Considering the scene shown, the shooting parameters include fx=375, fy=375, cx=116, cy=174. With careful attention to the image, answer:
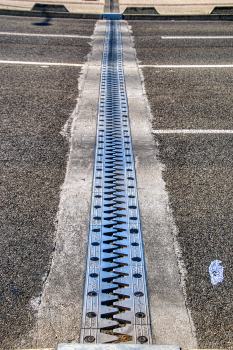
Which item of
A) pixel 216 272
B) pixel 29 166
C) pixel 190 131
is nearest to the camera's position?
pixel 216 272

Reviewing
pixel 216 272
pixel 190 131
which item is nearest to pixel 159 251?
pixel 216 272

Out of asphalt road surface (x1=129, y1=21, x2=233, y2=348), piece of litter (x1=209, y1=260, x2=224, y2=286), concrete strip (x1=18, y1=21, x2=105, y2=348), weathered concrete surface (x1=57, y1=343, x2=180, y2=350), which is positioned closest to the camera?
weathered concrete surface (x1=57, y1=343, x2=180, y2=350)

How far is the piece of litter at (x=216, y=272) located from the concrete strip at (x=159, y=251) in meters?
0.20

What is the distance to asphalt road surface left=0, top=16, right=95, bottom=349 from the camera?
2283 mm

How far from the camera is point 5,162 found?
371 cm

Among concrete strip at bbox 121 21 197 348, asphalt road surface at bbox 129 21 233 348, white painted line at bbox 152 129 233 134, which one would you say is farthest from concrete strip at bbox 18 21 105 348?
white painted line at bbox 152 129 233 134

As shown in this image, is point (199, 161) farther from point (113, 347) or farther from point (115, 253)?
point (113, 347)

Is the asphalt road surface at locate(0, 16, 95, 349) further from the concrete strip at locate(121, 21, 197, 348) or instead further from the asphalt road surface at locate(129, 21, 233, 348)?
the asphalt road surface at locate(129, 21, 233, 348)

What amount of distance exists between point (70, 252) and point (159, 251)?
2.05ft

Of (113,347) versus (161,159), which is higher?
(113,347)

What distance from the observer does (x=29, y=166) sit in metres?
3.64

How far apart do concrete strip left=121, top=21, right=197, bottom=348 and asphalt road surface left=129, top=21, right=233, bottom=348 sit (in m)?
0.07

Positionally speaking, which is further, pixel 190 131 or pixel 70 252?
pixel 190 131

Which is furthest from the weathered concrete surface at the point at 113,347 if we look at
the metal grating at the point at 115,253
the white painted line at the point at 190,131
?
the white painted line at the point at 190,131
